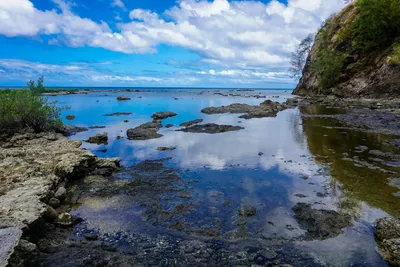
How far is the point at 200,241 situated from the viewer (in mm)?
9266

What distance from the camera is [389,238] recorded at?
8.75 metres

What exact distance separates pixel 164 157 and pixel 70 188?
7.74 metres

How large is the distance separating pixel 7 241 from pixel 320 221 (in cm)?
1027

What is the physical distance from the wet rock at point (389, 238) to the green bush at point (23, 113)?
90.0 ft

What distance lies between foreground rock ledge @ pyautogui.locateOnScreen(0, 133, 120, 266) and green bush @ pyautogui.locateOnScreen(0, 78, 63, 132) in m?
3.52

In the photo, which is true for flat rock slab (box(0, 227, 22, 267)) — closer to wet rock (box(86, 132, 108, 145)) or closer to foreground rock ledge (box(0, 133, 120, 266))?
foreground rock ledge (box(0, 133, 120, 266))

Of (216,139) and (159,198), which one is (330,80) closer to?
(216,139)

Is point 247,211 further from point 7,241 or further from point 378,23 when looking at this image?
point 378,23

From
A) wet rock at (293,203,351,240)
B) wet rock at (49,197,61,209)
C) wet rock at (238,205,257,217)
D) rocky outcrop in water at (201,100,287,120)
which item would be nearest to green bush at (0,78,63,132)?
wet rock at (49,197,61,209)

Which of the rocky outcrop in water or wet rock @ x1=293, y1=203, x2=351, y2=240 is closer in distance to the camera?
wet rock @ x1=293, y1=203, x2=351, y2=240

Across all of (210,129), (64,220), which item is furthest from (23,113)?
(64,220)

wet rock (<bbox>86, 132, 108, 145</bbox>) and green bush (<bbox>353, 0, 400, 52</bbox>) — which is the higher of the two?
green bush (<bbox>353, 0, 400, 52</bbox>)

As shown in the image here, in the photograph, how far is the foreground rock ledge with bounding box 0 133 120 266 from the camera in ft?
28.6

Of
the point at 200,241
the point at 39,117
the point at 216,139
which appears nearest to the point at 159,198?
the point at 200,241
